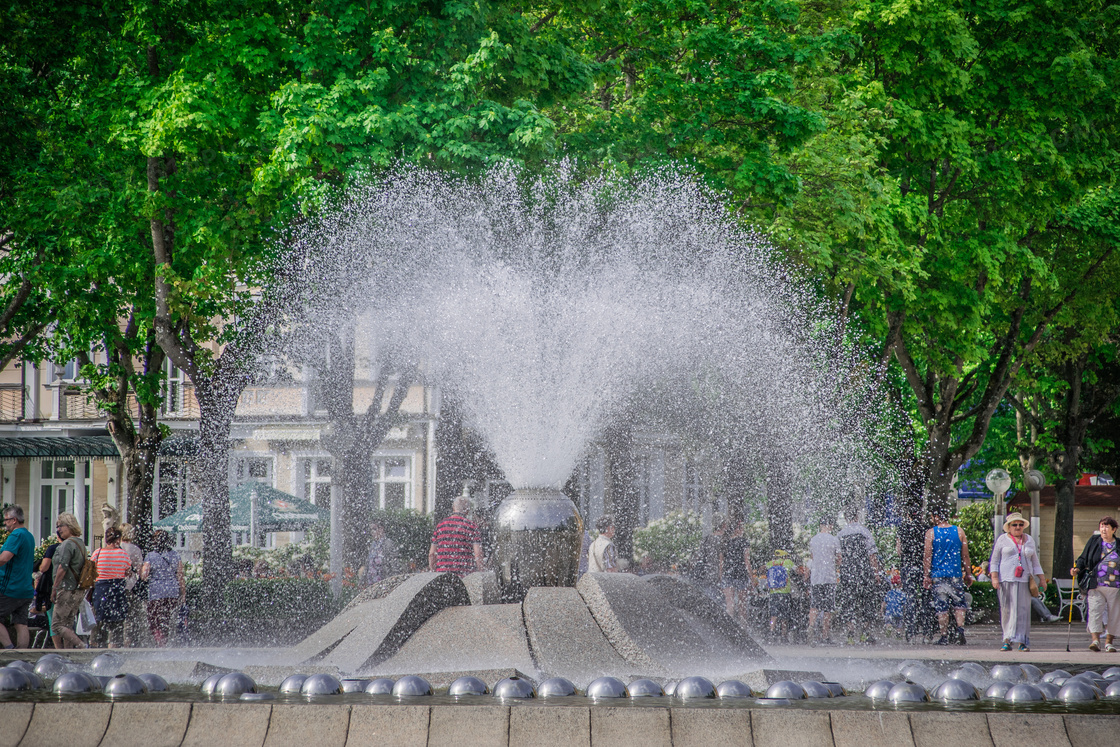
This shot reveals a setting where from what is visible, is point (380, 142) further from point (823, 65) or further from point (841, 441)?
point (841, 441)

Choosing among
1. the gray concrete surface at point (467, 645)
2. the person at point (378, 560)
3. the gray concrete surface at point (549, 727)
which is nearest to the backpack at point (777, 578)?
the person at point (378, 560)

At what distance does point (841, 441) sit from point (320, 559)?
11115 millimetres

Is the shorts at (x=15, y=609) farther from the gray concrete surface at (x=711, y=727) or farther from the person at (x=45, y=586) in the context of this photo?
the gray concrete surface at (x=711, y=727)

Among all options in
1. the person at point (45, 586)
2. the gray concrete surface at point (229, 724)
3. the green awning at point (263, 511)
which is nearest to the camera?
the gray concrete surface at point (229, 724)

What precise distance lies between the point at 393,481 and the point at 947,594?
67.0 ft

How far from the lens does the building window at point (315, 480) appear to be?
35250 millimetres

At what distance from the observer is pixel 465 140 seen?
14820 mm

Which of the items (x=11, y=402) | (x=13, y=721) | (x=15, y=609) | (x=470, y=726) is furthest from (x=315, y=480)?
(x=470, y=726)

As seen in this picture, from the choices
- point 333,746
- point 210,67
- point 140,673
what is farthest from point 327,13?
point 333,746

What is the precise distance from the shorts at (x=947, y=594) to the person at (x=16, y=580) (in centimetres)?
1148

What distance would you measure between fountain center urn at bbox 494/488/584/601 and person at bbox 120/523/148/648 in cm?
634

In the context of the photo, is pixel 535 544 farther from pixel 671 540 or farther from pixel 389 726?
pixel 671 540

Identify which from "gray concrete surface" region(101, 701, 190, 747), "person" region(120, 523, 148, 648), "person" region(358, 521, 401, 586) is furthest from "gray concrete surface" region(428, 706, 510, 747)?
"person" region(358, 521, 401, 586)

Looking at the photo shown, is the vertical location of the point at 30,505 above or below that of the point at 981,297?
below
